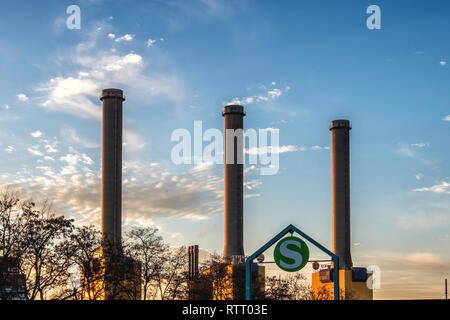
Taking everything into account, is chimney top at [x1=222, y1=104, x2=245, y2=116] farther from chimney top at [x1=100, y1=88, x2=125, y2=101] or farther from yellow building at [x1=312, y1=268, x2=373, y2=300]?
yellow building at [x1=312, y1=268, x2=373, y2=300]

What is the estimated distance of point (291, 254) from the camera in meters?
22.2

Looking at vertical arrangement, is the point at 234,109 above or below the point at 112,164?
above

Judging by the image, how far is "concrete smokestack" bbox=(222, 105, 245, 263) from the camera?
8238 cm

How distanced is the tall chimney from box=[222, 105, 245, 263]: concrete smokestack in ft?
49.0

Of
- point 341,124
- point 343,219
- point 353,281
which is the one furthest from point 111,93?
point 353,281

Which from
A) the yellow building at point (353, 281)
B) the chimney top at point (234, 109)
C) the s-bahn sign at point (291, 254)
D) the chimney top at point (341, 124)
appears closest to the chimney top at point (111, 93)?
the chimney top at point (234, 109)

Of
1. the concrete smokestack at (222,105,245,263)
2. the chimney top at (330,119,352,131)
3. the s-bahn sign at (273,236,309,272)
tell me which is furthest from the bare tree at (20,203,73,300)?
the chimney top at (330,119,352,131)

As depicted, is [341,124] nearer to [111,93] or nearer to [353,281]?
[353,281]

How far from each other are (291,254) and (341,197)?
224 feet

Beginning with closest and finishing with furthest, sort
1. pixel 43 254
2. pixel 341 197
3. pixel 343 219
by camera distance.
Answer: pixel 43 254 < pixel 343 219 < pixel 341 197

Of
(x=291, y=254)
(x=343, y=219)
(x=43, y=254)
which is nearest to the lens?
(x=291, y=254)

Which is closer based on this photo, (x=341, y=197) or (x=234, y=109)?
(x=234, y=109)

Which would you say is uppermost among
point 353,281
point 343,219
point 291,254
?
point 343,219
